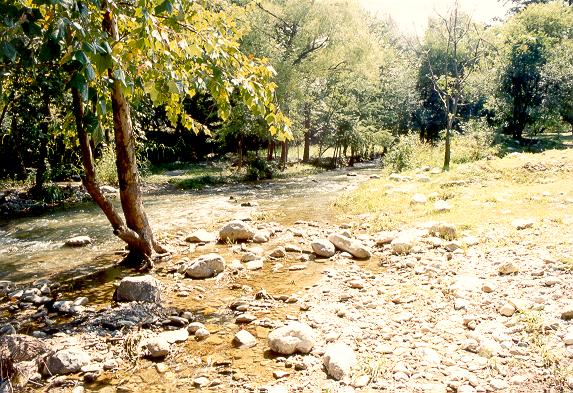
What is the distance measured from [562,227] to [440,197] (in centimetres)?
497

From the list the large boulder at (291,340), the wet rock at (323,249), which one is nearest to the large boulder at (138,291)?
the large boulder at (291,340)

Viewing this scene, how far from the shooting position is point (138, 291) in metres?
6.38

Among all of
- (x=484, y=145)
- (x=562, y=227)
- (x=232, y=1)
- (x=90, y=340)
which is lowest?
(x=90, y=340)

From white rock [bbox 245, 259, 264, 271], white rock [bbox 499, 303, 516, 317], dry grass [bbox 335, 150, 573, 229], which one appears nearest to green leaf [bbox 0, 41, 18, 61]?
white rock [bbox 499, 303, 516, 317]

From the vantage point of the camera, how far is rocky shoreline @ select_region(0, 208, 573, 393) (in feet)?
13.8

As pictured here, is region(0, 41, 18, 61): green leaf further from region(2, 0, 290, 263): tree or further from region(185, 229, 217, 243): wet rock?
region(185, 229, 217, 243): wet rock

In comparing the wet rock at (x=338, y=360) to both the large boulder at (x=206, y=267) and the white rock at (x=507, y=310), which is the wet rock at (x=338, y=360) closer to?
the white rock at (x=507, y=310)

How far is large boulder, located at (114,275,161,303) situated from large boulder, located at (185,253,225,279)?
1079mm

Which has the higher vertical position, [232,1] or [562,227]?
[232,1]

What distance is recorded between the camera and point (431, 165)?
2145 cm

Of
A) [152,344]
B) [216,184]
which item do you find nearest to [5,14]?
[152,344]

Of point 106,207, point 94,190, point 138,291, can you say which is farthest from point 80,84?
point 106,207

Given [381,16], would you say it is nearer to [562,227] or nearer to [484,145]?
[484,145]

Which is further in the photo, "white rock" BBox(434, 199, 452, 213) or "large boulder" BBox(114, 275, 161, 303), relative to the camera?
"white rock" BBox(434, 199, 452, 213)
